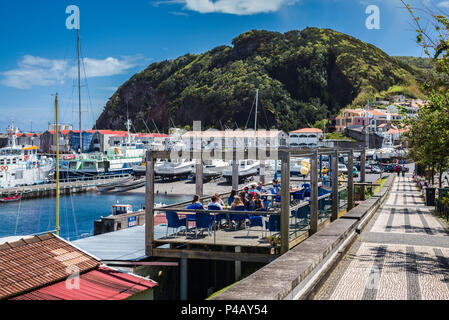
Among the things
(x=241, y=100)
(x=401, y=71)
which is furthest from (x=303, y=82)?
(x=401, y=71)

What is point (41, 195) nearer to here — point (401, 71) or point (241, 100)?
point (241, 100)

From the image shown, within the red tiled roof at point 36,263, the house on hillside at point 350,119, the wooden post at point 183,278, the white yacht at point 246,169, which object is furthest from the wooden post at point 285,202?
the house on hillside at point 350,119

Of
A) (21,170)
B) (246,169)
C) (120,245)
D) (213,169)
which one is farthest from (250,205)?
(21,170)

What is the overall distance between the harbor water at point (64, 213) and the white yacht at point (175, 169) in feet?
35.0

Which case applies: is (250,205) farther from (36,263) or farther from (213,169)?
(213,169)

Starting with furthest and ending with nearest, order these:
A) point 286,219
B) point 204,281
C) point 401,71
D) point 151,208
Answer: point 401,71, point 204,281, point 151,208, point 286,219

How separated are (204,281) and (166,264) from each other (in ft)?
7.45

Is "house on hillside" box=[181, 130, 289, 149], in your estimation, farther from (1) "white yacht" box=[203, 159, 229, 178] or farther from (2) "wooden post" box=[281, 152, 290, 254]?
(2) "wooden post" box=[281, 152, 290, 254]

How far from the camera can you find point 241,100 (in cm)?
16525

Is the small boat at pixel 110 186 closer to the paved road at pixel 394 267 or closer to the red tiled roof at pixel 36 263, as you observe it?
the paved road at pixel 394 267

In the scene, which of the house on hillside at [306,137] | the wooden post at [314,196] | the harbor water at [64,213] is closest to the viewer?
the wooden post at [314,196]

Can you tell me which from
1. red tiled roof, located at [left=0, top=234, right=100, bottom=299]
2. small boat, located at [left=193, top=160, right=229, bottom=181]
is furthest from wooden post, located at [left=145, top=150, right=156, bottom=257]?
small boat, located at [left=193, top=160, right=229, bottom=181]

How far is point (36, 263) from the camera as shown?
10477mm

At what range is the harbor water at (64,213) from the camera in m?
40.7
